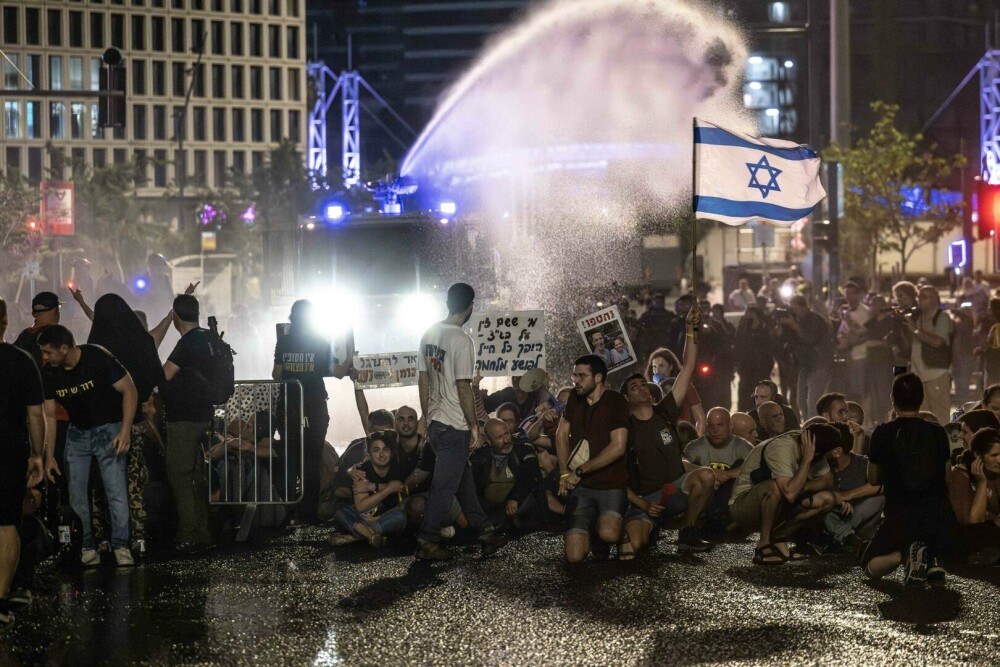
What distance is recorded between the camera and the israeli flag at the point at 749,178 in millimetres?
10898

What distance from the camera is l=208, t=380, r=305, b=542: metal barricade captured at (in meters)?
10.5

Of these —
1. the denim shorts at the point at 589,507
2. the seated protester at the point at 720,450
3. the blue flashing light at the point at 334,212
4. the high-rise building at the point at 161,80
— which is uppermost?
the high-rise building at the point at 161,80

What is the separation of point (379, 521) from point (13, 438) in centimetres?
308

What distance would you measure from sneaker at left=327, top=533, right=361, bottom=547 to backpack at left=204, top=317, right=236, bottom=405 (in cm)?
123

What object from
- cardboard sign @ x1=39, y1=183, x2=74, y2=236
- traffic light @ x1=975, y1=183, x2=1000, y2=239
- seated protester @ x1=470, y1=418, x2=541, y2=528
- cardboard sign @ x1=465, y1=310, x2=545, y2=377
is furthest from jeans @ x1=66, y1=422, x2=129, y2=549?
cardboard sign @ x1=39, y1=183, x2=74, y2=236

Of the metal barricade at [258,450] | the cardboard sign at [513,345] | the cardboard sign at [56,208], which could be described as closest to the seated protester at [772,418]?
the cardboard sign at [513,345]

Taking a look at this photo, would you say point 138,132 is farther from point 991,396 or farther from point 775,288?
point 991,396

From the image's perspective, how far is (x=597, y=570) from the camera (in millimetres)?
8914

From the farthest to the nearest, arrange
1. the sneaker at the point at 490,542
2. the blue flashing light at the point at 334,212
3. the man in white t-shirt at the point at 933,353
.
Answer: the blue flashing light at the point at 334,212, the man in white t-shirt at the point at 933,353, the sneaker at the point at 490,542

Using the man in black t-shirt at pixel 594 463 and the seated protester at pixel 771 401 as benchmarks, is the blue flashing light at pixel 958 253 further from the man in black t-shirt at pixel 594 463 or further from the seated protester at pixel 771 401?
the man in black t-shirt at pixel 594 463

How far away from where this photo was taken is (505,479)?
416 inches

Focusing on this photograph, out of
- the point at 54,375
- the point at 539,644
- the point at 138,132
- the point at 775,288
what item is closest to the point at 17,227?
the point at 775,288

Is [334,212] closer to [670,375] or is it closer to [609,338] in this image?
[670,375]

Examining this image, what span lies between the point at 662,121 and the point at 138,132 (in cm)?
8634
